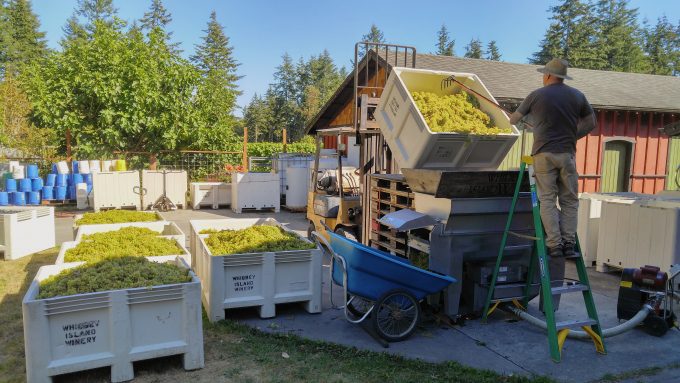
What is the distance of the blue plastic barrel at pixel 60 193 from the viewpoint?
683 inches

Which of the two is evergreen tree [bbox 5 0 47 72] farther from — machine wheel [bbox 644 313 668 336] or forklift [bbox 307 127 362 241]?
machine wheel [bbox 644 313 668 336]

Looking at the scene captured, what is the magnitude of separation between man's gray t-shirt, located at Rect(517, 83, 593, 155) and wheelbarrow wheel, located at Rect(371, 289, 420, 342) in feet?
7.02

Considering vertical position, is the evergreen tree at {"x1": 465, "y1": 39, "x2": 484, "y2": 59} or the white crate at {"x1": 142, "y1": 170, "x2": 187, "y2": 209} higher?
the evergreen tree at {"x1": 465, "y1": 39, "x2": 484, "y2": 59}

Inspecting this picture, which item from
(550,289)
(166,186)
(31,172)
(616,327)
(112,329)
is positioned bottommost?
(616,327)

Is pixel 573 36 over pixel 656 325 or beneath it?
over

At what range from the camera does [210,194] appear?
1734 cm

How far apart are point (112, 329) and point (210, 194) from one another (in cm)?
1342

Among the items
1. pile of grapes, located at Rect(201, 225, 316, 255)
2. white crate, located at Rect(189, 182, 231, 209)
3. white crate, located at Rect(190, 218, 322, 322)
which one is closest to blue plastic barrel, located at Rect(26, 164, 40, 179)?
white crate, located at Rect(189, 182, 231, 209)

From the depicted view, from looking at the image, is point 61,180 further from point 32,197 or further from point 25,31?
point 25,31

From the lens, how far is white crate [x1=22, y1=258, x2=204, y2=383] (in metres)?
4.00

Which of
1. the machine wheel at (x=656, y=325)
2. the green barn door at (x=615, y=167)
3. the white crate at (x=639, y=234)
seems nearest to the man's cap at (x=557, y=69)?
the machine wheel at (x=656, y=325)

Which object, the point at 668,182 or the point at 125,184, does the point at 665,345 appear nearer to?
the point at 668,182

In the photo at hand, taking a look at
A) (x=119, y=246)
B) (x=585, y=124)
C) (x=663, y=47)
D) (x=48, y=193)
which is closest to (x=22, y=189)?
(x=48, y=193)

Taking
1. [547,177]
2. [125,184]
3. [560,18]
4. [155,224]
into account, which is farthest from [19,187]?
[560,18]
